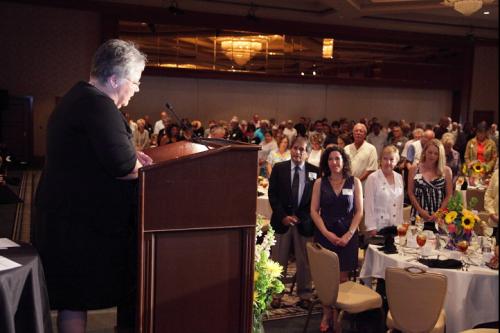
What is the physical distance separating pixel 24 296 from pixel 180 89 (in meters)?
14.3

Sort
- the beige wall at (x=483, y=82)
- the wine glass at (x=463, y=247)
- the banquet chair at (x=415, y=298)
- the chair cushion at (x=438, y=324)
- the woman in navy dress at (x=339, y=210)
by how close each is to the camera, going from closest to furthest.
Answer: the banquet chair at (x=415, y=298), the chair cushion at (x=438, y=324), the wine glass at (x=463, y=247), the woman in navy dress at (x=339, y=210), the beige wall at (x=483, y=82)

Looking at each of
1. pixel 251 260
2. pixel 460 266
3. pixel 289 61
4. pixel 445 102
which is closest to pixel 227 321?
pixel 251 260

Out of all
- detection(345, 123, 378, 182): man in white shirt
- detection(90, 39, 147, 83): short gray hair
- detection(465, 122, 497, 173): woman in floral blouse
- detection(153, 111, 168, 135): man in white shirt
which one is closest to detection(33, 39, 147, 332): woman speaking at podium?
detection(90, 39, 147, 83): short gray hair

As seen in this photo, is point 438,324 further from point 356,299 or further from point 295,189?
point 295,189

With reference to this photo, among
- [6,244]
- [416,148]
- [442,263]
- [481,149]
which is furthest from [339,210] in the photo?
[481,149]

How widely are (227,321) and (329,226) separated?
279 centimetres

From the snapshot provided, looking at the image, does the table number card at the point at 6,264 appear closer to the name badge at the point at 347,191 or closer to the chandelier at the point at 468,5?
the name badge at the point at 347,191

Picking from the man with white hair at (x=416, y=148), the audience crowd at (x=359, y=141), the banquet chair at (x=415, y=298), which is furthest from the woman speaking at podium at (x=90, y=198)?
the man with white hair at (x=416, y=148)

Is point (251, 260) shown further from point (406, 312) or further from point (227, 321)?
point (406, 312)

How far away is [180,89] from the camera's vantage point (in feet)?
51.8

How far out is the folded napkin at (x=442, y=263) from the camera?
3880 mm

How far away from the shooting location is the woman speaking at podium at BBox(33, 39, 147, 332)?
183 cm

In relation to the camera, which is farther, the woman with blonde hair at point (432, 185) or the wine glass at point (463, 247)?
the woman with blonde hair at point (432, 185)

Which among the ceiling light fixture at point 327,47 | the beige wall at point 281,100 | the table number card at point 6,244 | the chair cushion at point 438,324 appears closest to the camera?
the table number card at point 6,244
